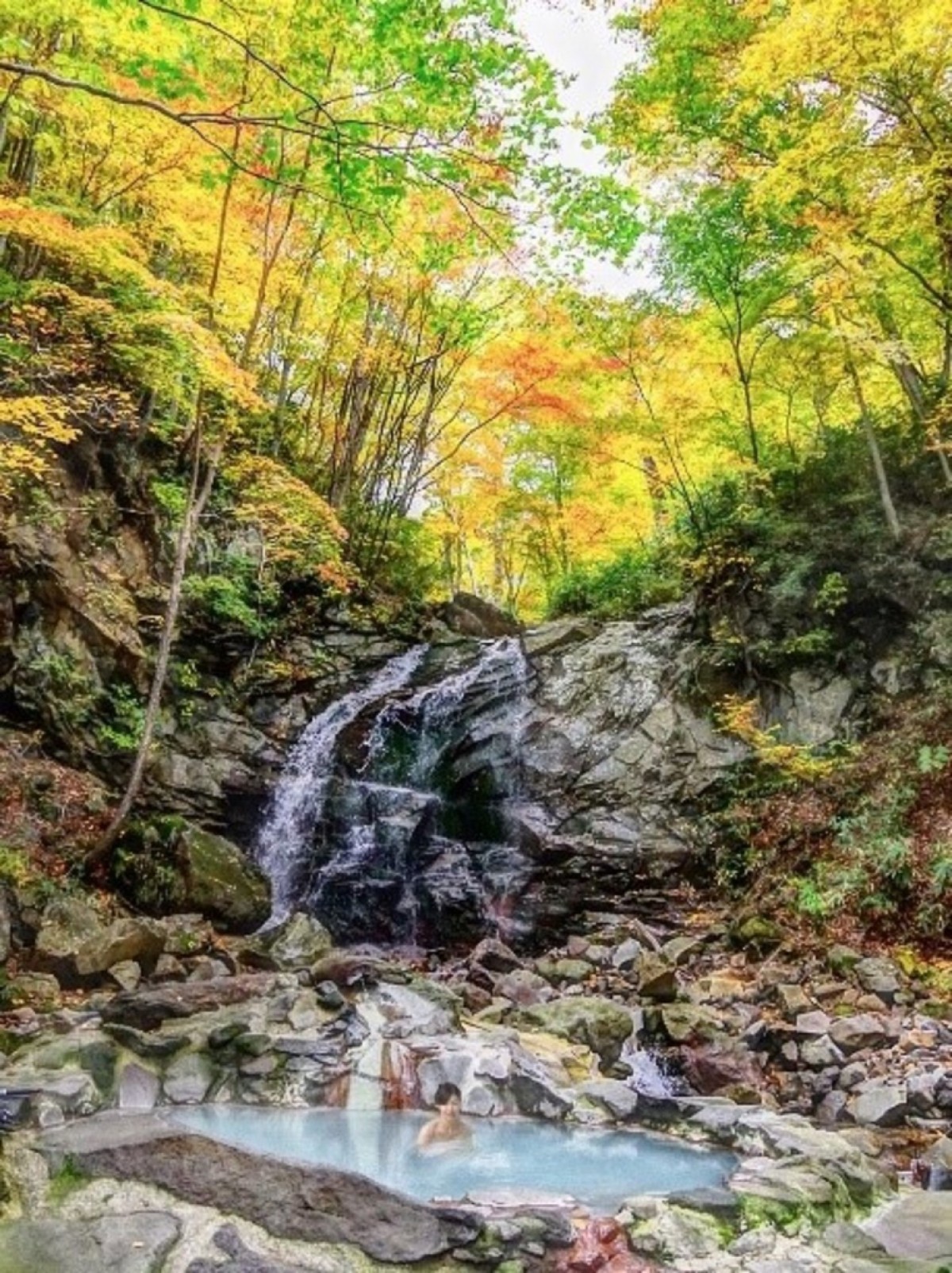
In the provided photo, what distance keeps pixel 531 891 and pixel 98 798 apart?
18.1 feet

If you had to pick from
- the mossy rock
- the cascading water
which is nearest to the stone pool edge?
the mossy rock

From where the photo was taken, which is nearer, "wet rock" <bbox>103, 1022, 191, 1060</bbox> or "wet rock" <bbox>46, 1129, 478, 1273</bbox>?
"wet rock" <bbox>46, 1129, 478, 1273</bbox>

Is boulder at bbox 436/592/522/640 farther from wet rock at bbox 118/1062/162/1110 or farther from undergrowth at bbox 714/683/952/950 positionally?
wet rock at bbox 118/1062/162/1110

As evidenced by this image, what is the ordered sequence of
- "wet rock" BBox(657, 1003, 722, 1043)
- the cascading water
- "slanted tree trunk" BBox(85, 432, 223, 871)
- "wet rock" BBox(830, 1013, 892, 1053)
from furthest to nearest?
the cascading water → "slanted tree trunk" BBox(85, 432, 223, 871) → "wet rock" BBox(657, 1003, 722, 1043) → "wet rock" BBox(830, 1013, 892, 1053)

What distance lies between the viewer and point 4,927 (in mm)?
7070

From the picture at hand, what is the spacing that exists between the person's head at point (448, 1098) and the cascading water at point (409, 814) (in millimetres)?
5271

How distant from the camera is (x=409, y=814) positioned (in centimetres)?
1182

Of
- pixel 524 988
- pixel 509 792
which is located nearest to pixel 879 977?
pixel 524 988

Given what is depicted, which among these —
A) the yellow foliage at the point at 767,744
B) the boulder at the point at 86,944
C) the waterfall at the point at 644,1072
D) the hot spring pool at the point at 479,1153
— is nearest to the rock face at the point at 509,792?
the yellow foliage at the point at 767,744

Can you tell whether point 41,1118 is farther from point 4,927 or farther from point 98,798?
point 98,798

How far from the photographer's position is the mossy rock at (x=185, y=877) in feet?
29.6

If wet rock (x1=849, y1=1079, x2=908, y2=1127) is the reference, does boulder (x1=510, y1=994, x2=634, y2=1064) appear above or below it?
above

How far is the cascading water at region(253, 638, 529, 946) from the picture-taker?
11.0 metres

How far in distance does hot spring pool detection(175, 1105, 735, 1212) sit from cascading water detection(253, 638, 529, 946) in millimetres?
5678
